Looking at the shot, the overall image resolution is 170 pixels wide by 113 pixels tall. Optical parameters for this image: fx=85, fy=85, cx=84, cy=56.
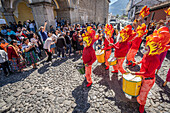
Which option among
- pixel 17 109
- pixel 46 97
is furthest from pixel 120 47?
pixel 17 109

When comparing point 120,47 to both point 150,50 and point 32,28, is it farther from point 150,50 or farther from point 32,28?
point 32,28

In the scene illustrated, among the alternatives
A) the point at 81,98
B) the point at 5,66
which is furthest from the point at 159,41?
the point at 5,66

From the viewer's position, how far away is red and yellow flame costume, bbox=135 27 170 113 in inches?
76.9

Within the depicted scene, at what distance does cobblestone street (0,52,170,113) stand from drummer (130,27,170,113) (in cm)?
77

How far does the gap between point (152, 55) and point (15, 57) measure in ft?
18.5

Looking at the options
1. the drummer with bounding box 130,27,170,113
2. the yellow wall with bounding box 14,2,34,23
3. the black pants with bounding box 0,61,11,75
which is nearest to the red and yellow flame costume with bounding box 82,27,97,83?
the drummer with bounding box 130,27,170,113

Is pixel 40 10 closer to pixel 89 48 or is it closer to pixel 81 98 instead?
pixel 89 48

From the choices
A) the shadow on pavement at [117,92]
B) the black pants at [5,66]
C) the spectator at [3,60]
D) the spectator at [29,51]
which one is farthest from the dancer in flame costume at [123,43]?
the black pants at [5,66]

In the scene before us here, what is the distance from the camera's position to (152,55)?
84.0 inches

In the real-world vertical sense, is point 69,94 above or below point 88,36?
below

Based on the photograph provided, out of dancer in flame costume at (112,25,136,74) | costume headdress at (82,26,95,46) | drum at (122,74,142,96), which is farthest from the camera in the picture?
dancer in flame costume at (112,25,136,74)

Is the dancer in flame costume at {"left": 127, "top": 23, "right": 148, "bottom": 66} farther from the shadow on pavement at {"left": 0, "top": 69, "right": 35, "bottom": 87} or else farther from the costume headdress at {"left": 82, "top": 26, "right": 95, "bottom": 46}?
the shadow on pavement at {"left": 0, "top": 69, "right": 35, "bottom": 87}

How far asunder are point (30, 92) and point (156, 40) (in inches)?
177

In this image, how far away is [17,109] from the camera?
2.80 metres
